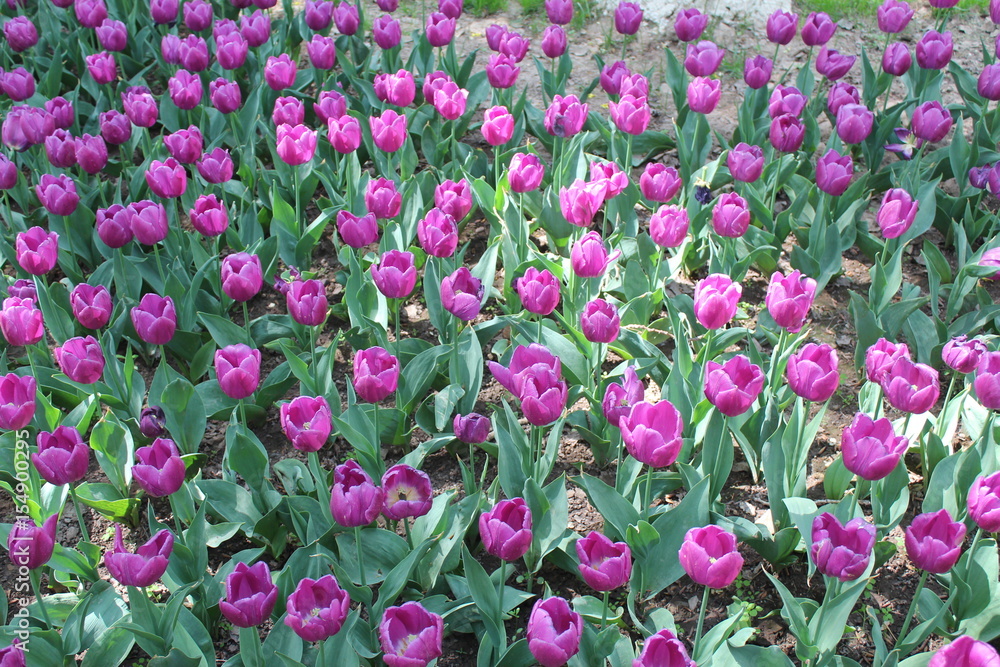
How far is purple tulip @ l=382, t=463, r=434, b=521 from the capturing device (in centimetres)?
212

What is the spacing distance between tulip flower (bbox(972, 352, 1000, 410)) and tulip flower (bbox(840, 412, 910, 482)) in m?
0.34

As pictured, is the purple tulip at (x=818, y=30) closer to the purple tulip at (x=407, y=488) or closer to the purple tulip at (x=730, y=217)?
the purple tulip at (x=730, y=217)

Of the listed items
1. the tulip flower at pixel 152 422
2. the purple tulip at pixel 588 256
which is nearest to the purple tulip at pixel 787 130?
the purple tulip at pixel 588 256

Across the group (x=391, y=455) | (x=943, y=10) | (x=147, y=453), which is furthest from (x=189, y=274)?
(x=943, y=10)

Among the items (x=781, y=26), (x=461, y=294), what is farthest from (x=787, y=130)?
(x=461, y=294)

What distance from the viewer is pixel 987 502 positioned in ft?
6.39

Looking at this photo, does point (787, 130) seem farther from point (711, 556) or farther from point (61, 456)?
point (61, 456)

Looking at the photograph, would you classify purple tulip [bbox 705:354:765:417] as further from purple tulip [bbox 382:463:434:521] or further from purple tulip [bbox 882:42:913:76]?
purple tulip [bbox 882:42:913:76]

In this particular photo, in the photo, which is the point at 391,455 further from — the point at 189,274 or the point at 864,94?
the point at 864,94

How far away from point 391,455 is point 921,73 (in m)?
3.12

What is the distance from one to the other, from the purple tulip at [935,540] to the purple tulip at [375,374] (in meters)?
1.22

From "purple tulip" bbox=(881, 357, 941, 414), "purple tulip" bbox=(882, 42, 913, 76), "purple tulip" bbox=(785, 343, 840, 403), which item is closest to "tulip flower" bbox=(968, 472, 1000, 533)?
"purple tulip" bbox=(881, 357, 941, 414)

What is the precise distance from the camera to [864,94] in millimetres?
4461

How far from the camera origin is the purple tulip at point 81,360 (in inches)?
94.7
